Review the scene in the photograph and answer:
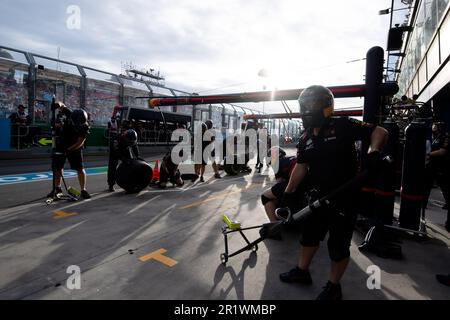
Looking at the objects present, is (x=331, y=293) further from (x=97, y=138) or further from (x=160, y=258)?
(x=97, y=138)

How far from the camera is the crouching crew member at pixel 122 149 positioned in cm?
598

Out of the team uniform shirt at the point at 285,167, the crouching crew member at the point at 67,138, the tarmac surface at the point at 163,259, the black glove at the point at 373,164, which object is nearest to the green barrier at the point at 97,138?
the crouching crew member at the point at 67,138

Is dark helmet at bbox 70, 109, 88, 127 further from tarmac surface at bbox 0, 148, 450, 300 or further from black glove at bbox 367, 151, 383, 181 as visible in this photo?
black glove at bbox 367, 151, 383, 181

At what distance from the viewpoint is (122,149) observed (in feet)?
19.8

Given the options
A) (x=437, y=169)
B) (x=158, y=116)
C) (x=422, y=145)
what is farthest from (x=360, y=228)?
(x=158, y=116)

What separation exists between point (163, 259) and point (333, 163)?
80.0 inches

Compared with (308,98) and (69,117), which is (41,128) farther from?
(308,98)

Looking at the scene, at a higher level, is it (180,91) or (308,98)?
(180,91)

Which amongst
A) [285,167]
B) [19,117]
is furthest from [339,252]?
[19,117]

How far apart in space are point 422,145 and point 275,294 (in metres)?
3.06

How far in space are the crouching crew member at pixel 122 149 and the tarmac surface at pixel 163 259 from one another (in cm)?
137

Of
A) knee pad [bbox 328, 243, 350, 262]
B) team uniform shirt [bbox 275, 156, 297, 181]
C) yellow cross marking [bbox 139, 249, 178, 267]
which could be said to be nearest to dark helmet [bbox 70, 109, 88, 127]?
yellow cross marking [bbox 139, 249, 178, 267]

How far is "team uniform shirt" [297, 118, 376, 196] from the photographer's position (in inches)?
85.2

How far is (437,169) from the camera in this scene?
16.3ft
